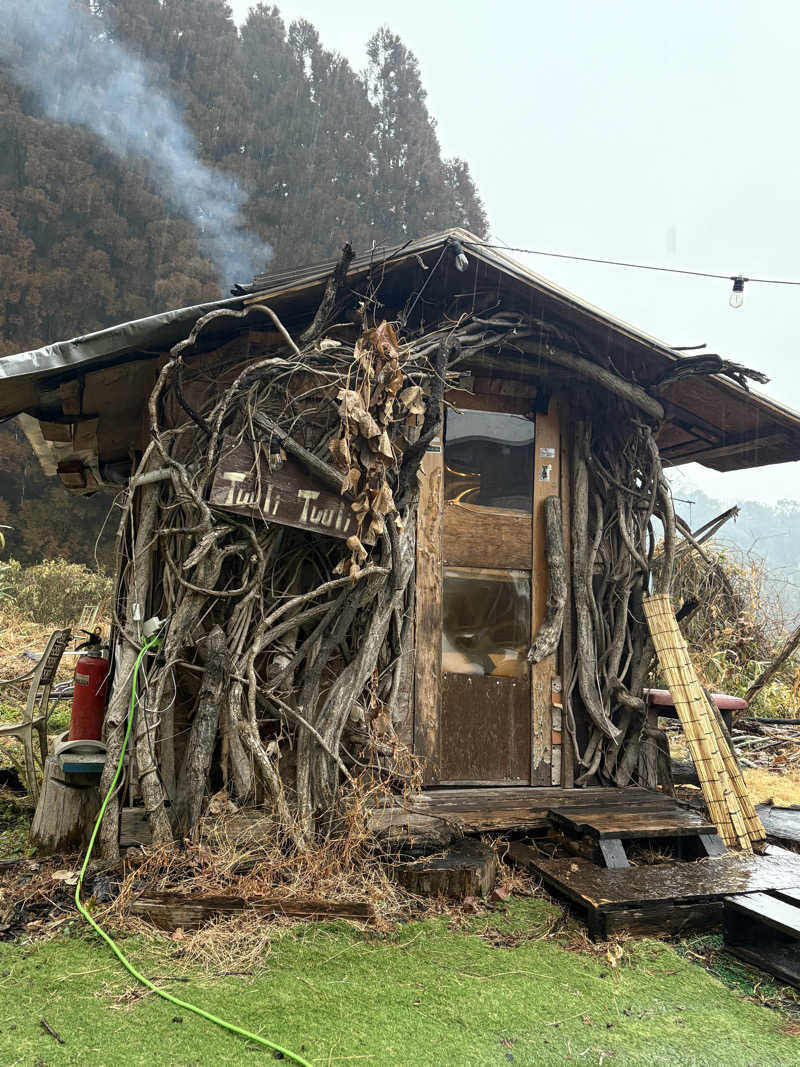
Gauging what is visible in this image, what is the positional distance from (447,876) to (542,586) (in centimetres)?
210

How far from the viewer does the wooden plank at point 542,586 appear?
16.5ft

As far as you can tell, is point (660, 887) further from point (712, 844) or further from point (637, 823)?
point (712, 844)

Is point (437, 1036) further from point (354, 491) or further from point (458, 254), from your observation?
point (458, 254)

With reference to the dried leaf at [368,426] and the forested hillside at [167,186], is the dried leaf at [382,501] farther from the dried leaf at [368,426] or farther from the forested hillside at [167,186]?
the forested hillside at [167,186]

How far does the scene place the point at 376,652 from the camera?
4.26 m

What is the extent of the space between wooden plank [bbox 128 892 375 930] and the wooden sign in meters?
1.85

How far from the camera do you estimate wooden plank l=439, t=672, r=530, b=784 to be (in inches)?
191

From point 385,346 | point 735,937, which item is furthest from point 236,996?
point 385,346

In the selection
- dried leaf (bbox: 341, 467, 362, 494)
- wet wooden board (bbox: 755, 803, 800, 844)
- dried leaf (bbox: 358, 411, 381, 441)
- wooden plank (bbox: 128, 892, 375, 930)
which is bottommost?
wooden plank (bbox: 128, 892, 375, 930)

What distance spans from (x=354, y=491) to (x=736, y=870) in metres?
2.87

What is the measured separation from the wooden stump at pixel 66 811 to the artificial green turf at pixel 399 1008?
98 cm

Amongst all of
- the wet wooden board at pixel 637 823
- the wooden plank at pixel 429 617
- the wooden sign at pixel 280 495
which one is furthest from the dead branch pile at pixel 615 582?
the wooden sign at pixel 280 495

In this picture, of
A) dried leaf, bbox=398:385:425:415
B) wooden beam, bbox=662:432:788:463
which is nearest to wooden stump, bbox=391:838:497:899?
dried leaf, bbox=398:385:425:415

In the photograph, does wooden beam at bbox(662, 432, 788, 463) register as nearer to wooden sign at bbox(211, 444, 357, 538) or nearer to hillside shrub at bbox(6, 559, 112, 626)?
wooden sign at bbox(211, 444, 357, 538)
